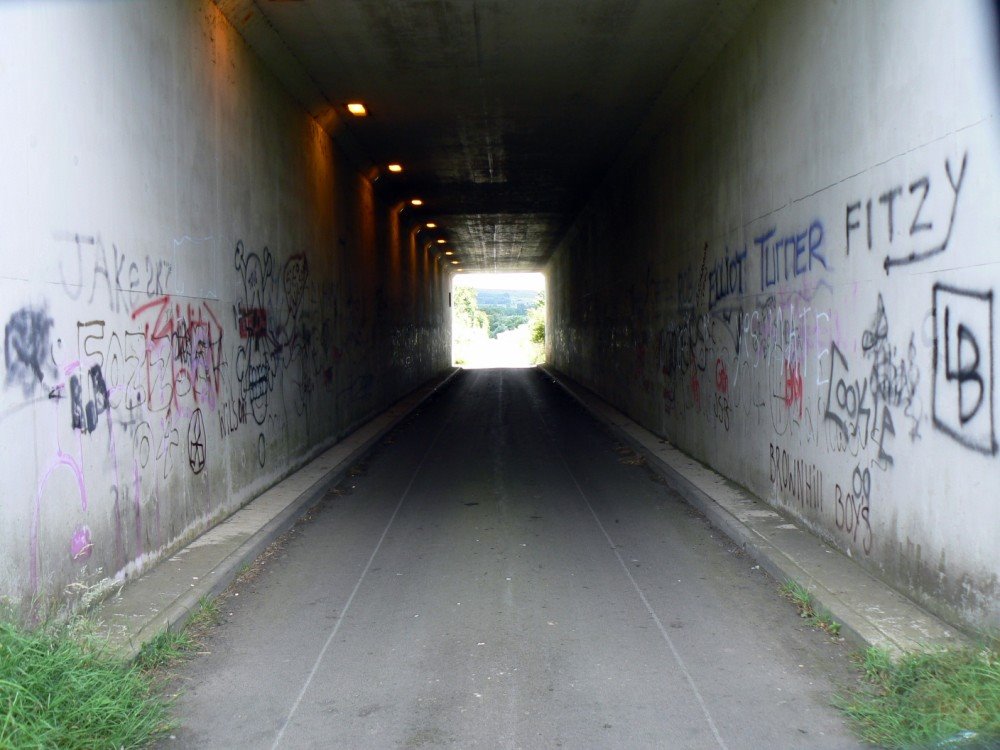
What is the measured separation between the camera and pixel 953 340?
485 centimetres

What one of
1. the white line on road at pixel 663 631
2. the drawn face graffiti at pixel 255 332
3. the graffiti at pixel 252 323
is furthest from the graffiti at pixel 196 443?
the white line on road at pixel 663 631

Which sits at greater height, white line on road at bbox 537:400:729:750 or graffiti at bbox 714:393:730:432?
graffiti at bbox 714:393:730:432

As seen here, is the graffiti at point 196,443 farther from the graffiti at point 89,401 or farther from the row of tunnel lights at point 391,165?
the row of tunnel lights at point 391,165

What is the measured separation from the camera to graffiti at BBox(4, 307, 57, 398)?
4.53 m

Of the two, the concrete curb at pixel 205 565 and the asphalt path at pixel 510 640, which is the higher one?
the concrete curb at pixel 205 565

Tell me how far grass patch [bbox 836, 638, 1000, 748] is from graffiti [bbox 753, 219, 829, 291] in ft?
11.5

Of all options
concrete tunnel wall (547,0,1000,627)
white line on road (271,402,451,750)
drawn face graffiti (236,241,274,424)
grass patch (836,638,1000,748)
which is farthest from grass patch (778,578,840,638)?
drawn face graffiti (236,241,274,424)

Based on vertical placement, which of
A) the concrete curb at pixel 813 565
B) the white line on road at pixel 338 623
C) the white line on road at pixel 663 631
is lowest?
the white line on road at pixel 663 631

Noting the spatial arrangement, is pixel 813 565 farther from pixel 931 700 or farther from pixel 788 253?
pixel 788 253

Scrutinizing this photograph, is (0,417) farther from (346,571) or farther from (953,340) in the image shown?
(953,340)

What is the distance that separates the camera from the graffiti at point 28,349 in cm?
453

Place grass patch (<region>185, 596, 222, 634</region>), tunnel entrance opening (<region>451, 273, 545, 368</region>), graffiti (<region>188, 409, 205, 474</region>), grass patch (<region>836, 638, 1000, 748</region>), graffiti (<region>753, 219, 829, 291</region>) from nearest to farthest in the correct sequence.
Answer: grass patch (<region>836, 638, 1000, 748</region>)
grass patch (<region>185, 596, 222, 634</region>)
graffiti (<region>753, 219, 829, 291</region>)
graffiti (<region>188, 409, 205, 474</region>)
tunnel entrance opening (<region>451, 273, 545, 368</region>)

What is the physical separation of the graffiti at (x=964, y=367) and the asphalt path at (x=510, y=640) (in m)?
1.57

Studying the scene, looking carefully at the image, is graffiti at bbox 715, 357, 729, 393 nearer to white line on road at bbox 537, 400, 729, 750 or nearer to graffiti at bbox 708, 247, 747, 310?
graffiti at bbox 708, 247, 747, 310
